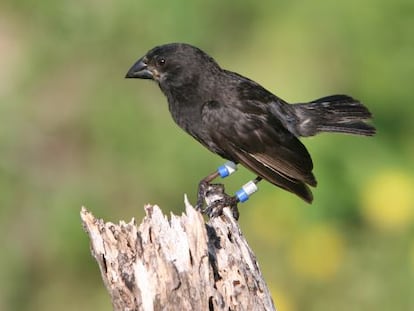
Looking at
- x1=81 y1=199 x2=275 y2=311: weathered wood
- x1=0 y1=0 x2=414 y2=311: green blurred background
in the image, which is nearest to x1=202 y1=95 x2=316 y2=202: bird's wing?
x1=0 y1=0 x2=414 y2=311: green blurred background

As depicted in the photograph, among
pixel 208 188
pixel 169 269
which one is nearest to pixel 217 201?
pixel 208 188

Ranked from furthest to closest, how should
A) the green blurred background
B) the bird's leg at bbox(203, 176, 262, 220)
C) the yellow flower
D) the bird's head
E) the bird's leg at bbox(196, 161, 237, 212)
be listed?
1. the yellow flower
2. the green blurred background
3. the bird's head
4. the bird's leg at bbox(196, 161, 237, 212)
5. the bird's leg at bbox(203, 176, 262, 220)

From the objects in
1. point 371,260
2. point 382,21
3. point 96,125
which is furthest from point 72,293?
point 382,21

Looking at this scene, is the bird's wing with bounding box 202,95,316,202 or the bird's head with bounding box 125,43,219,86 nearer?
the bird's wing with bounding box 202,95,316,202

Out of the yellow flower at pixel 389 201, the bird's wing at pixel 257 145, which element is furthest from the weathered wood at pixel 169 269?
the yellow flower at pixel 389 201

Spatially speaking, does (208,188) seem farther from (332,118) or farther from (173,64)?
(332,118)

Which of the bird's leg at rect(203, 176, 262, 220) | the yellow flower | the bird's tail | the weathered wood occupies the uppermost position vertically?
the bird's tail

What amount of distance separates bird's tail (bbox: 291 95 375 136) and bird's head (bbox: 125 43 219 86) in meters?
0.84

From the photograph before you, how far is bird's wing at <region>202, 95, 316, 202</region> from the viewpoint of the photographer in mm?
6480

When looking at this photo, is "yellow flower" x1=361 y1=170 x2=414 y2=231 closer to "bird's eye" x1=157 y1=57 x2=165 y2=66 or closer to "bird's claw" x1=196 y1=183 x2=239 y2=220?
"bird's claw" x1=196 y1=183 x2=239 y2=220

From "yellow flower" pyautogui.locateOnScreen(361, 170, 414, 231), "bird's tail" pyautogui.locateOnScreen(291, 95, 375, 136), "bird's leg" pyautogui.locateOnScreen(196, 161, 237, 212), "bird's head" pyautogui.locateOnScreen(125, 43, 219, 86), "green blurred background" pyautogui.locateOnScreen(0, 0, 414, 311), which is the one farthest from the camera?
"yellow flower" pyautogui.locateOnScreen(361, 170, 414, 231)

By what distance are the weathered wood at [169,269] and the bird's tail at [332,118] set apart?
251cm

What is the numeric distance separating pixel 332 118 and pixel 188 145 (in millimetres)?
1719

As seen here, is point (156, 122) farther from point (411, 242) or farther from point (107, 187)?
point (411, 242)
